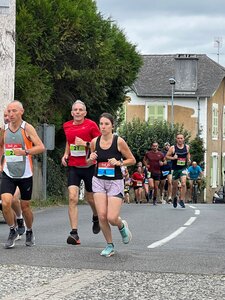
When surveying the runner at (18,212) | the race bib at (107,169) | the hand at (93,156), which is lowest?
the runner at (18,212)

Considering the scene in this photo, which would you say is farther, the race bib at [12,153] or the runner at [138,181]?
the runner at [138,181]

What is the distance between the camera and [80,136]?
12.6 m

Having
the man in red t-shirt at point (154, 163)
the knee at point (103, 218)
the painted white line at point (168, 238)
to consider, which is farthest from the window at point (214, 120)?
the knee at point (103, 218)

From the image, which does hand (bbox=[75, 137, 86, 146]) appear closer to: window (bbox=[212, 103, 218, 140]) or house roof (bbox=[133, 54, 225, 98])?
house roof (bbox=[133, 54, 225, 98])

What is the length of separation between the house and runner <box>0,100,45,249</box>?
4908 cm

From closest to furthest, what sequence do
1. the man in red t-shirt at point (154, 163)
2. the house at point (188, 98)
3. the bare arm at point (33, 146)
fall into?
the bare arm at point (33, 146) → the man in red t-shirt at point (154, 163) → the house at point (188, 98)

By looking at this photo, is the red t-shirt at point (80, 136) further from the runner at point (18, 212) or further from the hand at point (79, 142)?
the runner at point (18, 212)

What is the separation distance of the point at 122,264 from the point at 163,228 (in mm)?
6616

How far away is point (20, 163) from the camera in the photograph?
1215cm

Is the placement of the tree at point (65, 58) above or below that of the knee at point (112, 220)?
above

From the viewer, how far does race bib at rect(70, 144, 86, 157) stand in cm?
1261

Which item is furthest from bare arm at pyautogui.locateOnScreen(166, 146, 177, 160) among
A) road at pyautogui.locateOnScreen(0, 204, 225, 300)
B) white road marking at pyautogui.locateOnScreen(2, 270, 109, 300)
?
white road marking at pyautogui.locateOnScreen(2, 270, 109, 300)

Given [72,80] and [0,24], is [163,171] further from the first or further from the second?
[0,24]

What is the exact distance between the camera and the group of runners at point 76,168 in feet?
37.9
